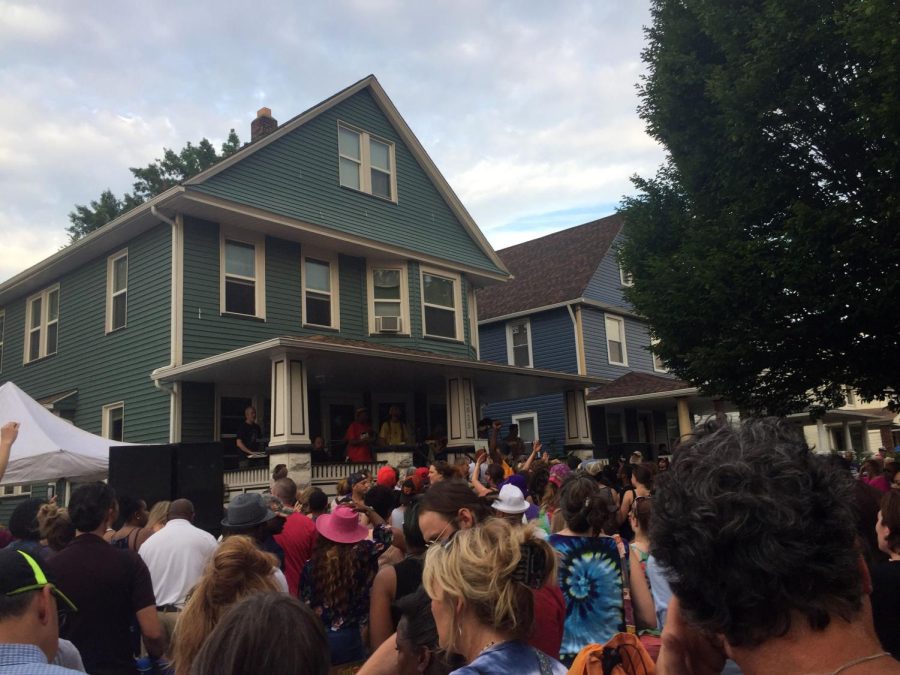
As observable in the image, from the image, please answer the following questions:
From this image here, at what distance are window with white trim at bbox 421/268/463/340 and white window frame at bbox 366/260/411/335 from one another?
1.81ft

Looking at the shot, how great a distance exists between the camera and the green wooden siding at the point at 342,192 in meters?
15.8

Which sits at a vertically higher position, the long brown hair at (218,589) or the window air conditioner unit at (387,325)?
the window air conditioner unit at (387,325)

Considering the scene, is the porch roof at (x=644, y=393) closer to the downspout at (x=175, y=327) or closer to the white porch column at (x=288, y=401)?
the white porch column at (x=288, y=401)

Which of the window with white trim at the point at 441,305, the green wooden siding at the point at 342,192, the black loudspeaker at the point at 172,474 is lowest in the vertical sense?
the black loudspeaker at the point at 172,474

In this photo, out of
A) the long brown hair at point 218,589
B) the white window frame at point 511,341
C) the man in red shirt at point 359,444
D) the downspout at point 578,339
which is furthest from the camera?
the white window frame at point 511,341

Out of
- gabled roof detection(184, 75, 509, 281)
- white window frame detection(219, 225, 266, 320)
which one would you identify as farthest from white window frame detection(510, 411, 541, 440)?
white window frame detection(219, 225, 266, 320)

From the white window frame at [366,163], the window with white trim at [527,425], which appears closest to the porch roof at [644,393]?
the window with white trim at [527,425]

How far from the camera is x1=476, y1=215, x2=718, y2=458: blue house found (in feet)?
79.8

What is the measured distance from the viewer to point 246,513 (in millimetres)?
4570

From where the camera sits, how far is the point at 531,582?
237cm

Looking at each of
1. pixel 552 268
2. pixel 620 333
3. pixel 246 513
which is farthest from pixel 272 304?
pixel 620 333

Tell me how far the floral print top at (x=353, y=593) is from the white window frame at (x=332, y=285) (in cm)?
1227

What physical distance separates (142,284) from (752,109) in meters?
12.5

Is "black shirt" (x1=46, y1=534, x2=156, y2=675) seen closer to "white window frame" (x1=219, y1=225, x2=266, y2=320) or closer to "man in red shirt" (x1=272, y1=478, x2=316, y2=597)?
"man in red shirt" (x1=272, y1=478, x2=316, y2=597)
